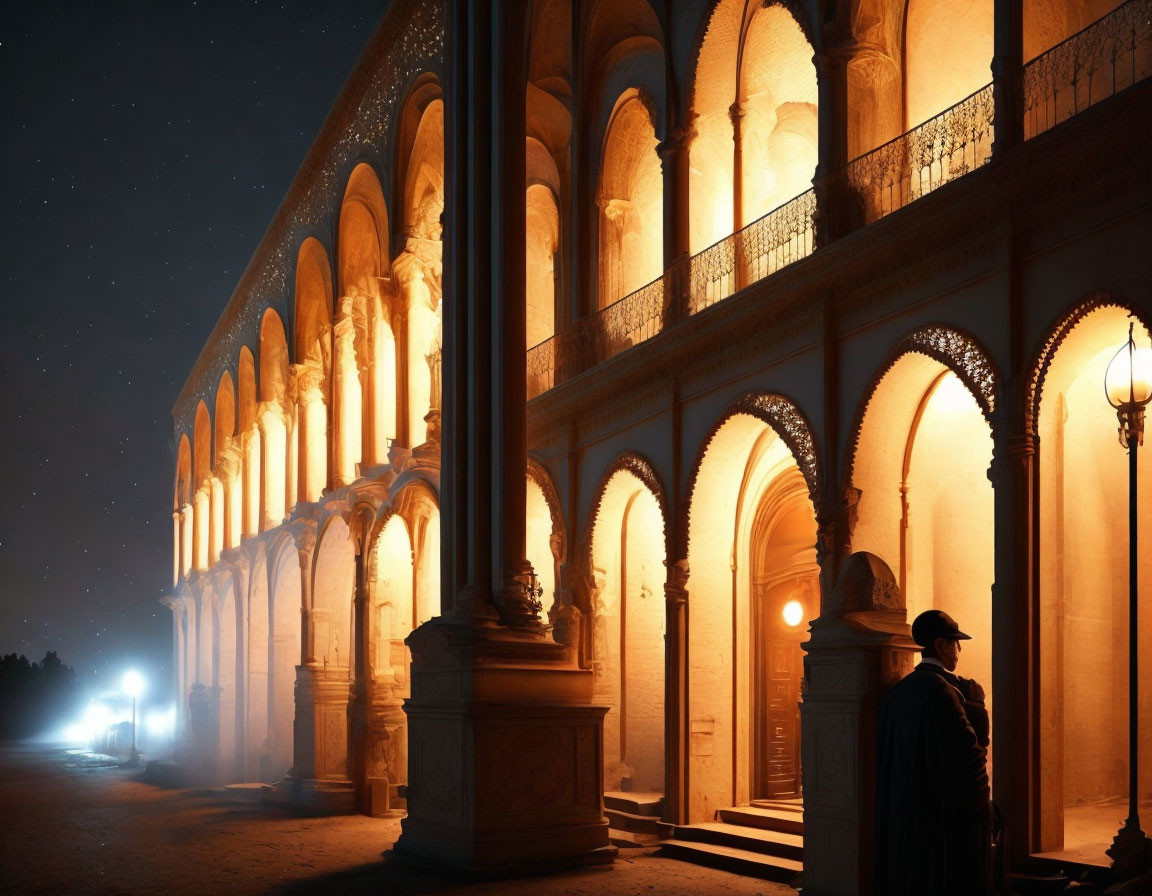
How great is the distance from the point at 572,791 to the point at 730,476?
403cm

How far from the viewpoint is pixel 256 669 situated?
29.0 meters

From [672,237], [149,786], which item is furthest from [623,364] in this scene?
[149,786]

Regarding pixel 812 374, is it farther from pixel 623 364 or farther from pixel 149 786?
pixel 149 786

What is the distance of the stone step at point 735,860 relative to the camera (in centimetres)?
1099

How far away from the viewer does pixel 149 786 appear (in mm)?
26094

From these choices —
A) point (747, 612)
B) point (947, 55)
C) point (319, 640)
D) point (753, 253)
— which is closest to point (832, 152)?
point (753, 253)

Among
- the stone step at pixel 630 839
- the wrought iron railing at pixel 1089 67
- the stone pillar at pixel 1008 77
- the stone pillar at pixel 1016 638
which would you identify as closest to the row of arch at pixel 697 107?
the stone pillar at pixel 1008 77

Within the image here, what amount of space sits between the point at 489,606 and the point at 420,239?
9320 millimetres

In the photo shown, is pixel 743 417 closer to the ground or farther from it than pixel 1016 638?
farther from it

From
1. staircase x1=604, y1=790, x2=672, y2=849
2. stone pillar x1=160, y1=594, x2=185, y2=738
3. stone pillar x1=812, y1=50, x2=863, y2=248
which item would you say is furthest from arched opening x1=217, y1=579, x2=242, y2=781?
stone pillar x1=812, y1=50, x2=863, y2=248

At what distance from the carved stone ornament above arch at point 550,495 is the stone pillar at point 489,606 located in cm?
312

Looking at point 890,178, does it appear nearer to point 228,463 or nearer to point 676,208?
point 676,208

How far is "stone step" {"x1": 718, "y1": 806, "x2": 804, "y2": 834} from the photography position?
1256 cm

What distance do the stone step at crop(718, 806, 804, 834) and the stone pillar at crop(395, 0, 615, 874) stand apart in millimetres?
1856
